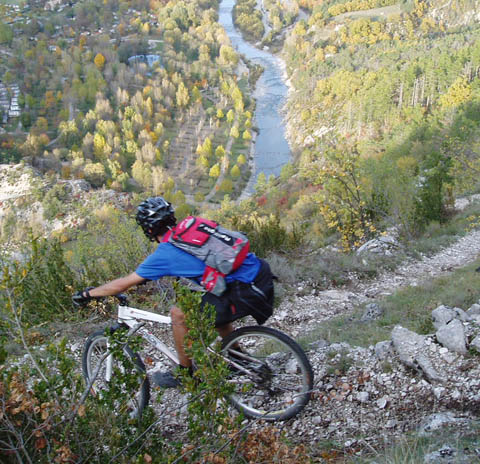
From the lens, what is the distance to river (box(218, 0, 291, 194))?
224ft

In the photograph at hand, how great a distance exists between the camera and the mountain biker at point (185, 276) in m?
Answer: 3.20

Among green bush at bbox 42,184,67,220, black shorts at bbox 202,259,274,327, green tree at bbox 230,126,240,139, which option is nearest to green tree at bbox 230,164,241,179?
green tree at bbox 230,126,240,139

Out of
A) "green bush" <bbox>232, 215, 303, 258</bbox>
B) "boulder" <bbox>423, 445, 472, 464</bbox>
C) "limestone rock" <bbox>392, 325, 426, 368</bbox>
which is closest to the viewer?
"boulder" <bbox>423, 445, 472, 464</bbox>

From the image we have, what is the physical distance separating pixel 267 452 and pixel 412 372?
167cm

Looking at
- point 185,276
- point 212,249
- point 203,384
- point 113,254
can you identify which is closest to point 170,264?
point 185,276

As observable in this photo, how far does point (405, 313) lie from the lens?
17.5ft

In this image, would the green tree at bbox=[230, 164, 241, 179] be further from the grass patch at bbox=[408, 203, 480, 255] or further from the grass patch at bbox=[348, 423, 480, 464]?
the grass patch at bbox=[348, 423, 480, 464]

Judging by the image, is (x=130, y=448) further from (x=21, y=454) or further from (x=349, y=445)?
(x=349, y=445)

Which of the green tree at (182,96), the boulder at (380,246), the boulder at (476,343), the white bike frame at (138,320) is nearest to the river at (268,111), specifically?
the green tree at (182,96)

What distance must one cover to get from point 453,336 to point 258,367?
174 cm

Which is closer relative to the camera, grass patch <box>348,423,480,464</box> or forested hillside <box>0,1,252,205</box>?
grass patch <box>348,423,480,464</box>

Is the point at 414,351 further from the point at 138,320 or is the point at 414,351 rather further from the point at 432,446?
the point at 138,320

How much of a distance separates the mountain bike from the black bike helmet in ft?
2.21

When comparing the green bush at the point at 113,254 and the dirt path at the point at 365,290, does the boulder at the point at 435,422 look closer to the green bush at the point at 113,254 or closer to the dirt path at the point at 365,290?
the dirt path at the point at 365,290
